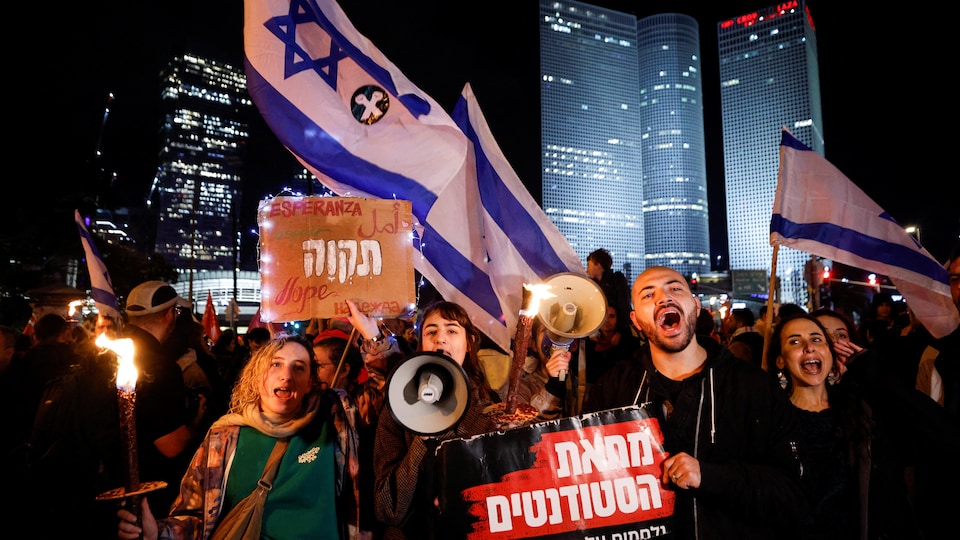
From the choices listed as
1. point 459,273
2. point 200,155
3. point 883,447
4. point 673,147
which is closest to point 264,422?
point 459,273

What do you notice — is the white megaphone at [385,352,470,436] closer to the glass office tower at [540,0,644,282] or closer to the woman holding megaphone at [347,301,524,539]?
the woman holding megaphone at [347,301,524,539]

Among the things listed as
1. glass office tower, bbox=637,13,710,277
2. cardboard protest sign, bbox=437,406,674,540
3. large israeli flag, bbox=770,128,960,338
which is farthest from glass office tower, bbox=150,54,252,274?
cardboard protest sign, bbox=437,406,674,540

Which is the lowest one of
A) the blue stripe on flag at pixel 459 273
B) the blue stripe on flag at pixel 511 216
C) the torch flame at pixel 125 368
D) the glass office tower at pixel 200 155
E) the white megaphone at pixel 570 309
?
the torch flame at pixel 125 368

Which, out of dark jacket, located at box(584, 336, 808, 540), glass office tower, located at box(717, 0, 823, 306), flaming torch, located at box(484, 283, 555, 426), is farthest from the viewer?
glass office tower, located at box(717, 0, 823, 306)

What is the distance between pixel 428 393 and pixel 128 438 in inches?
42.7

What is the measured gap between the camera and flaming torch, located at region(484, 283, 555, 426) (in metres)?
2.49

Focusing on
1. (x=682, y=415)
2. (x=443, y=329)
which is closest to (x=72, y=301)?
(x=443, y=329)

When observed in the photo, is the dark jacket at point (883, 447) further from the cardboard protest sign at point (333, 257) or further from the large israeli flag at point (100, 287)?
the large israeli flag at point (100, 287)

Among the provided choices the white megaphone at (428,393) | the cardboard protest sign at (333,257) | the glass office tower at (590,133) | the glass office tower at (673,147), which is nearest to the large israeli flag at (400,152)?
the cardboard protest sign at (333,257)

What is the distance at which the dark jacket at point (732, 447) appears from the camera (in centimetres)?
223

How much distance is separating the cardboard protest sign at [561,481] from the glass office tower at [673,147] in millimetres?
141675

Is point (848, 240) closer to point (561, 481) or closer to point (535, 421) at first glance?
point (535, 421)

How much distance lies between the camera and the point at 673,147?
140 meters

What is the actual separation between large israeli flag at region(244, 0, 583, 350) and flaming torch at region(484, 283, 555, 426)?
1385mm
